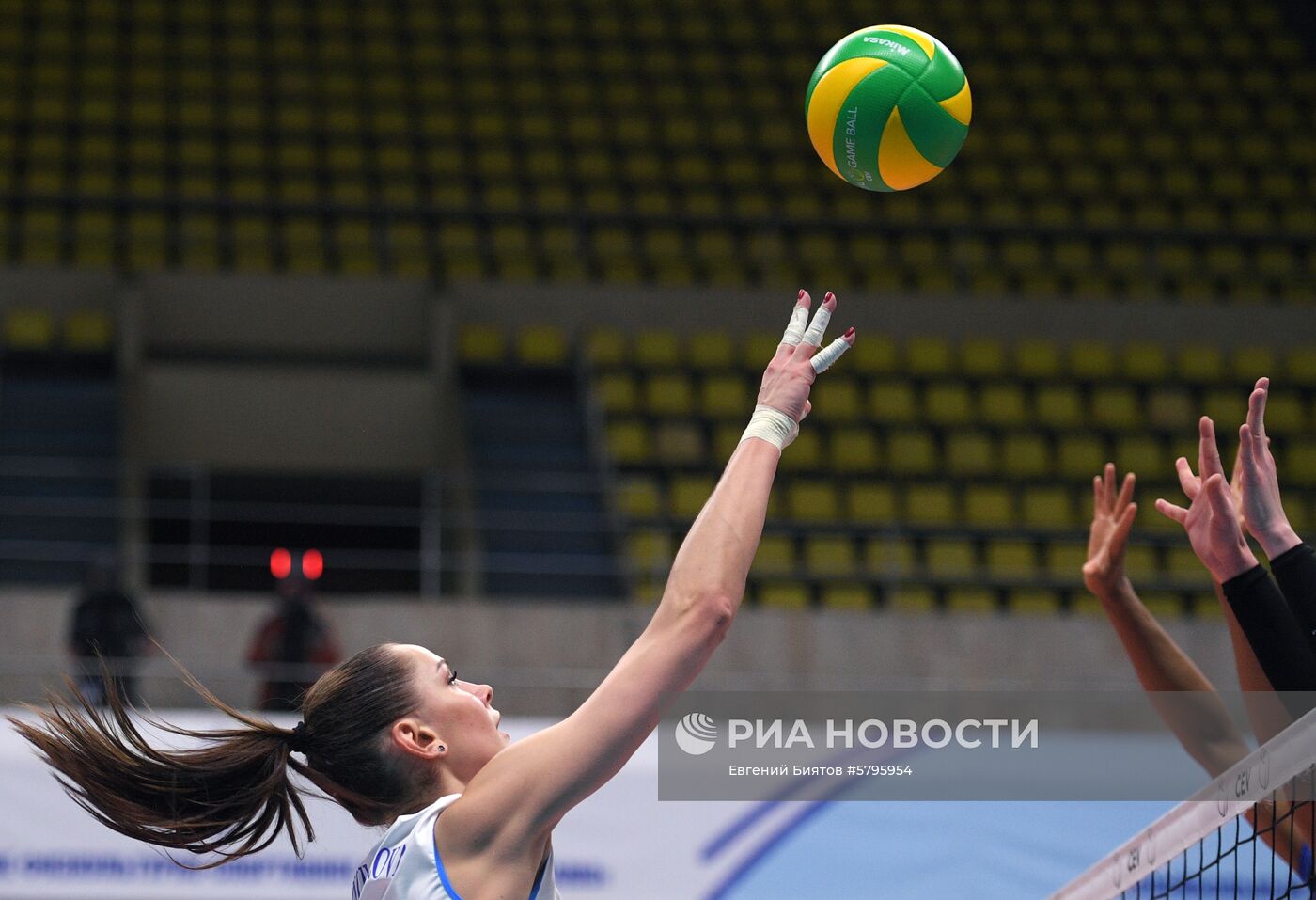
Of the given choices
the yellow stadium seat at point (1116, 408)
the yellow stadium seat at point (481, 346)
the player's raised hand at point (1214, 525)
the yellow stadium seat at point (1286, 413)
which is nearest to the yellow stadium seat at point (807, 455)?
the yellow stadium seat at point (1116, 408)

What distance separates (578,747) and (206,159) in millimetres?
12155

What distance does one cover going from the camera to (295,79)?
14.3 metres

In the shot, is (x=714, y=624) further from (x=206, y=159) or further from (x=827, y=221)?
(x=206, y=159)

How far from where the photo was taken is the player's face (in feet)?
7.58

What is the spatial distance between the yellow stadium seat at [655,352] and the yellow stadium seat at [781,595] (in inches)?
91.3

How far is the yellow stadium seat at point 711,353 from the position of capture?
38.9 feet

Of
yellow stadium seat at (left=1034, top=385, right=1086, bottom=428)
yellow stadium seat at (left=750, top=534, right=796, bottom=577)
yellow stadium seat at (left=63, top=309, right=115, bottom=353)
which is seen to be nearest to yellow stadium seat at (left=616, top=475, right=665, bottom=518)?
yellow stadium seat at (left=750, top=534, right=796, bottom=577)

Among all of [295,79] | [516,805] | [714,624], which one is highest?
Answer: [295,79]

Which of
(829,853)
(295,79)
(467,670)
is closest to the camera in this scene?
(829,853)

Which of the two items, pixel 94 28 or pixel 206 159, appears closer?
pixel 206 159

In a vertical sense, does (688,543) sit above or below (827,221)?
below

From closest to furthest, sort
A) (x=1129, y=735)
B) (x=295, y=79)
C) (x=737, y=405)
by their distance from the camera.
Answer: (x=1129, y=735)
(x=737, y=405)
(x=295, y=79)

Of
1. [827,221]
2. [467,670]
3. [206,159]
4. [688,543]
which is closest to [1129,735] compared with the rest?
[467,670]

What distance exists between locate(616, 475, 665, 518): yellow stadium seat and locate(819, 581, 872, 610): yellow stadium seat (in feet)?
3.99
